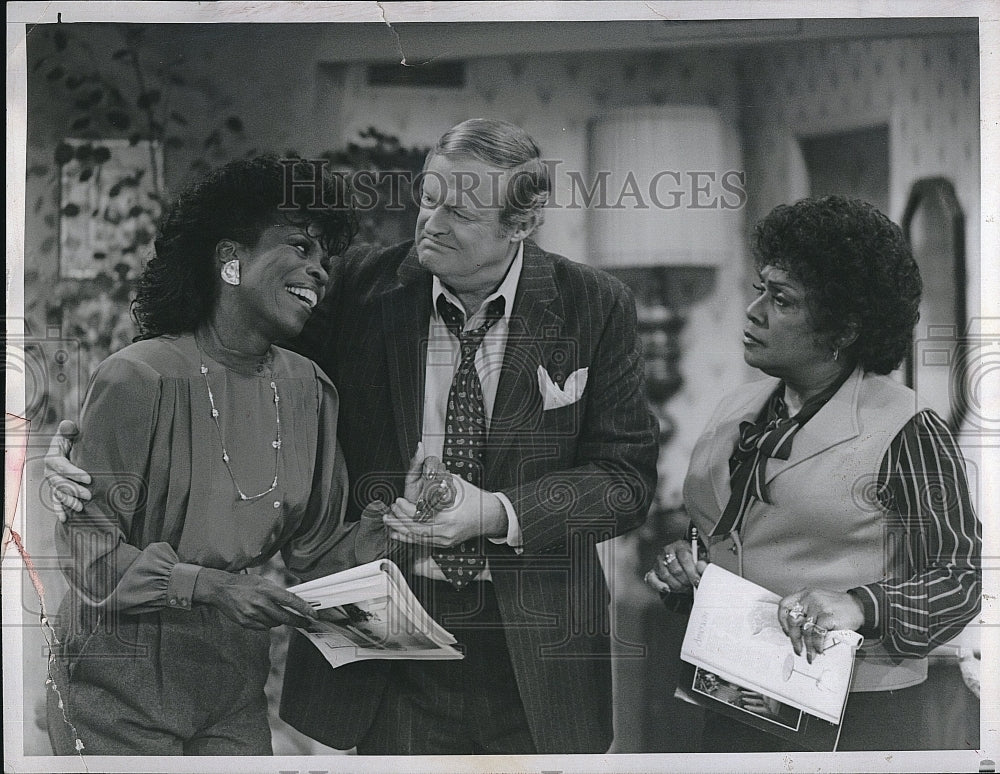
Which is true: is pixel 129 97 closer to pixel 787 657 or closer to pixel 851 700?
pixel 787 657

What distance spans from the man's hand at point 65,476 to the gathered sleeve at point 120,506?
0.06 ft

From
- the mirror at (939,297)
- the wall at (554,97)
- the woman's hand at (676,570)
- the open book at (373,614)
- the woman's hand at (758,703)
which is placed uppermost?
the wall at (554,97)

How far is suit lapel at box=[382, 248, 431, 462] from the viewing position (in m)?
2.48

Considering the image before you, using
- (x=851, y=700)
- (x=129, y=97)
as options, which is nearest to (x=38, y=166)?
(x=129, y=97)

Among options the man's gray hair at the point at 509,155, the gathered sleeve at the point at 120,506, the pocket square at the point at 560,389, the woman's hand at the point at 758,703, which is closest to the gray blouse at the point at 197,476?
the gathered sleeve at the point at 120,506

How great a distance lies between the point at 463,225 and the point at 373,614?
97 cm

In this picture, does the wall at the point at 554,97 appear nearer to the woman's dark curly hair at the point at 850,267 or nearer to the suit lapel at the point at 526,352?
the suit lapel at the point at 526,352

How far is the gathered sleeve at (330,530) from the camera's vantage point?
2.48 metres

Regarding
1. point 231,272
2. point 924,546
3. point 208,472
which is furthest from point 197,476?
point 924,546

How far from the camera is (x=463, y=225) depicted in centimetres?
249

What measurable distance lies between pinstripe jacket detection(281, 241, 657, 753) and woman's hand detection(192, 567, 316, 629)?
94 millimetres

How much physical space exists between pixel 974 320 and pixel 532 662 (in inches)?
54.8

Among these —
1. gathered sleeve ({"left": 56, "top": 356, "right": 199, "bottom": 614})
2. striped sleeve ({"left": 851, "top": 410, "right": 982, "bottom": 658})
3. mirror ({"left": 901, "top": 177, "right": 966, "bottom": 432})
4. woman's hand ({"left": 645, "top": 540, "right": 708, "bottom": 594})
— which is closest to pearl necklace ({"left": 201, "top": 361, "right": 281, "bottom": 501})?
gathered sleeve ({"left": 56, "top": 356, "right": 199, "bottom": 614})

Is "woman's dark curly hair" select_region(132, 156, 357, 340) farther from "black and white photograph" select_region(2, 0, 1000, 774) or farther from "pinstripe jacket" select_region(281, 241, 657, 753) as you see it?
"pinstripe jacket" select_region(281, 241, 657, 753)
